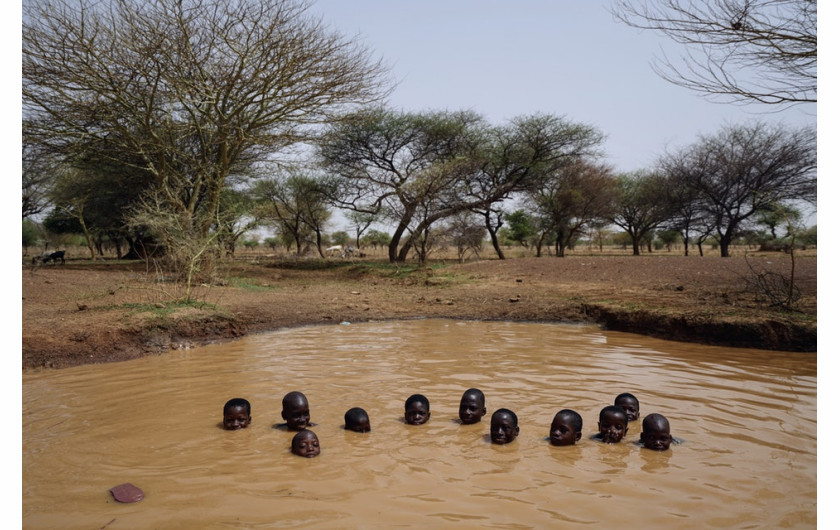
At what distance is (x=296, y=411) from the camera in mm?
4980

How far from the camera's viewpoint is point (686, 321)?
9.63 meters

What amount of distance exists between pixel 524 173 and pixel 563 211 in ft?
15.4

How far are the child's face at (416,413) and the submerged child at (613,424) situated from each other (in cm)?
165

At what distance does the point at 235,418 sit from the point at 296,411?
2.07 ft

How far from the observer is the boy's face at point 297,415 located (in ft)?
16.3

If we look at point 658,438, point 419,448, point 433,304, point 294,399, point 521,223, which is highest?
point 521,223

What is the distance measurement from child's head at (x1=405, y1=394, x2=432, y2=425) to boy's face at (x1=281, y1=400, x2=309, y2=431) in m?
0.97

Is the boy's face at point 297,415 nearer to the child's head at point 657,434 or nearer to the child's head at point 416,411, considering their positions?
the child's head at point 416,411

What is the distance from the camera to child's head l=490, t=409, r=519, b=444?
4.71 metres

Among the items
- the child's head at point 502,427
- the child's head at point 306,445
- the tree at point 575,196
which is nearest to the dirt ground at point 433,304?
the child's head at point 306,445

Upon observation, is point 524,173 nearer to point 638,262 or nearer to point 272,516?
point 638,262

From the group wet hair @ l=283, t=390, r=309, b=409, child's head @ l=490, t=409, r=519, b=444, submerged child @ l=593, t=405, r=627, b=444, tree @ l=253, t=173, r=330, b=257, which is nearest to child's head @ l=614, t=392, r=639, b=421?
submerged child @ l=593, t=405, r=627, b=444

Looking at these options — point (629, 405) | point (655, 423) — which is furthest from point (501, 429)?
point (629, 405)

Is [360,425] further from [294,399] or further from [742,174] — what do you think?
[742,174]
